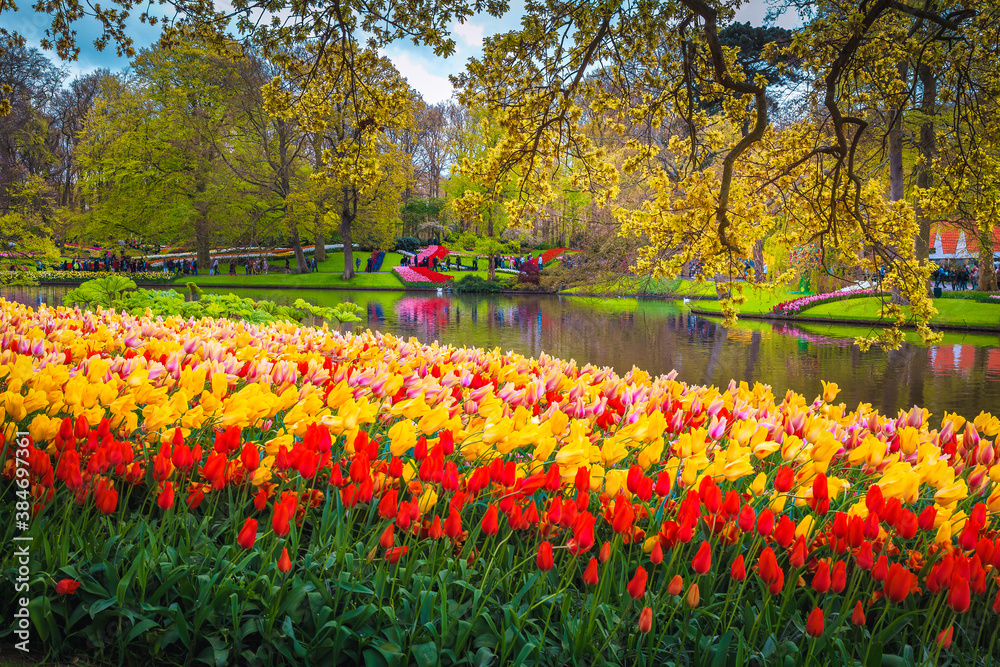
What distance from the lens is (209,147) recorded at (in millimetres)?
34719

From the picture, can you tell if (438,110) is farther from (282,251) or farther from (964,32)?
(964,32)

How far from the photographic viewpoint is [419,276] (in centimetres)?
3997

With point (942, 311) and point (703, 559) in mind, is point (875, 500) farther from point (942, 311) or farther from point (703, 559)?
point (942, 311)

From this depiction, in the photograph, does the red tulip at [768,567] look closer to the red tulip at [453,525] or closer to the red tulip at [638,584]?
the red tulip at [638,584]

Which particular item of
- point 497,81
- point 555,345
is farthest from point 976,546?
point 555,345

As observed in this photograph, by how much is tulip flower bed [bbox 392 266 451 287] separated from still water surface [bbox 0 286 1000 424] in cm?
1367

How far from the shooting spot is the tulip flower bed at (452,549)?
A: 5.53 ft

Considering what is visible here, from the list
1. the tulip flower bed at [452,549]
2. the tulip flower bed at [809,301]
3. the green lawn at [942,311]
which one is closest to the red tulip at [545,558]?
the tulip flower bed at [452,549]

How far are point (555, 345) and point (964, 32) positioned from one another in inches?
384

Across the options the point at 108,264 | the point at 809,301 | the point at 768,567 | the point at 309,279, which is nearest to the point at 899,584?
the point at 768,567

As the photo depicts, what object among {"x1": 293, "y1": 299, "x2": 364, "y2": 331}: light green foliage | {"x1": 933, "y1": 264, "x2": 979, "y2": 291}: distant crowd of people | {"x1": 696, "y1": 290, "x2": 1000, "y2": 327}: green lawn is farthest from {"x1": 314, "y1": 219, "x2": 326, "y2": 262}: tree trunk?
{"x1": 933, "y1": 264, "x2": 979, "y2": 291}: distant crowd of people

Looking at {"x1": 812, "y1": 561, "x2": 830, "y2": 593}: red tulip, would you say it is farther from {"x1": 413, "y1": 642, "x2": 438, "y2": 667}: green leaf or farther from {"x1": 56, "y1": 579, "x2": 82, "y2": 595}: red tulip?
{"x1": 56, "y1": 579, "x2": 82, "y2": 595}: red tulip

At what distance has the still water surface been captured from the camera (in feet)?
34.2

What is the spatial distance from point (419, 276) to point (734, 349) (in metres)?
27.5
